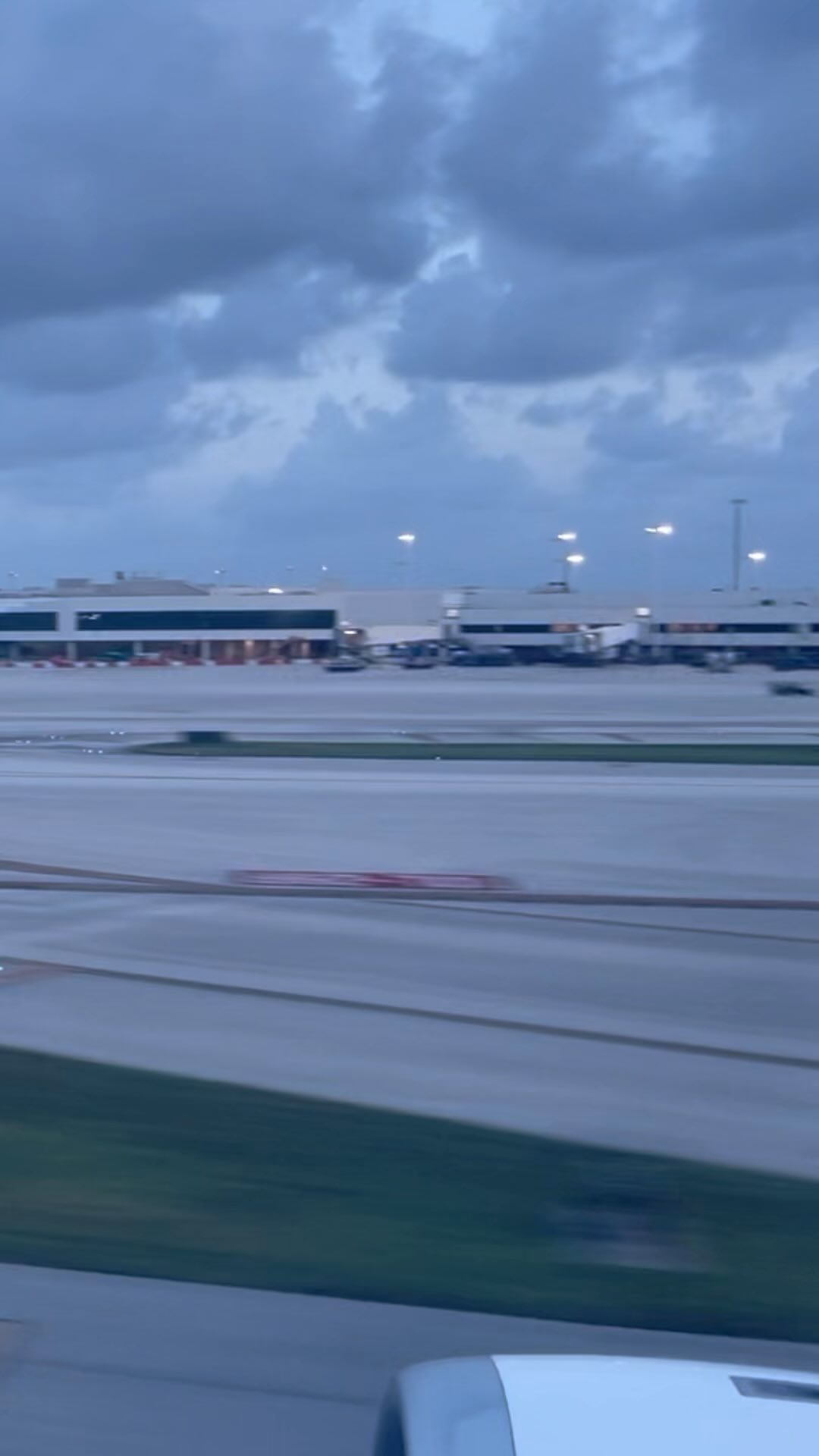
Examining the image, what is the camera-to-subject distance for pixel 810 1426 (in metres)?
2.90

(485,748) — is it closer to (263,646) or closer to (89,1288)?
(89,1288)

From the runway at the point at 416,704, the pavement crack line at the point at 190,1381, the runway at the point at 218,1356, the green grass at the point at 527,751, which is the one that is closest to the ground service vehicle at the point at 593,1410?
the runway at the point at 218,1356

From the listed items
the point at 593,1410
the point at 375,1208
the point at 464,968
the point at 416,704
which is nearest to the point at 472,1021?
the point at 464,968

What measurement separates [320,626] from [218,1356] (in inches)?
3898

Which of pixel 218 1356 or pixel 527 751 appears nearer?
pixel 218 1356

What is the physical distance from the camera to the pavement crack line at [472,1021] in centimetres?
1066

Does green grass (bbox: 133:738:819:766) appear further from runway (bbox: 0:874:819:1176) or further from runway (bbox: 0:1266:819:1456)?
runway (bbox: 0:1266:819:1456)

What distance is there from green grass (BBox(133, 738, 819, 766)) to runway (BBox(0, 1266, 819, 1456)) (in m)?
26.7

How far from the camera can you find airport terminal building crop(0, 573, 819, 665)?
325 feet

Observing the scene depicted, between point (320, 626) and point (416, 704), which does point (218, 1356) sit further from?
point (320, 626)

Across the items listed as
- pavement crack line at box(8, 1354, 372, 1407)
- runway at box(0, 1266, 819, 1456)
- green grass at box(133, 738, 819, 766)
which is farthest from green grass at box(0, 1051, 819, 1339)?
green grass at box(133, 738, 819, 766)

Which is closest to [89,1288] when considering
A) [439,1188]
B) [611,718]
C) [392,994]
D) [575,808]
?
[439,1188]

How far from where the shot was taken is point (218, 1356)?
5.40 meters

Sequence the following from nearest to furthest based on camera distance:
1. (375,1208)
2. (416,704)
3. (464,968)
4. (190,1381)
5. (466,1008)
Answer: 1. (190,1381)
2. (375,1208)
3. (466,1008)
4. (464,968)
5. (416,704)
